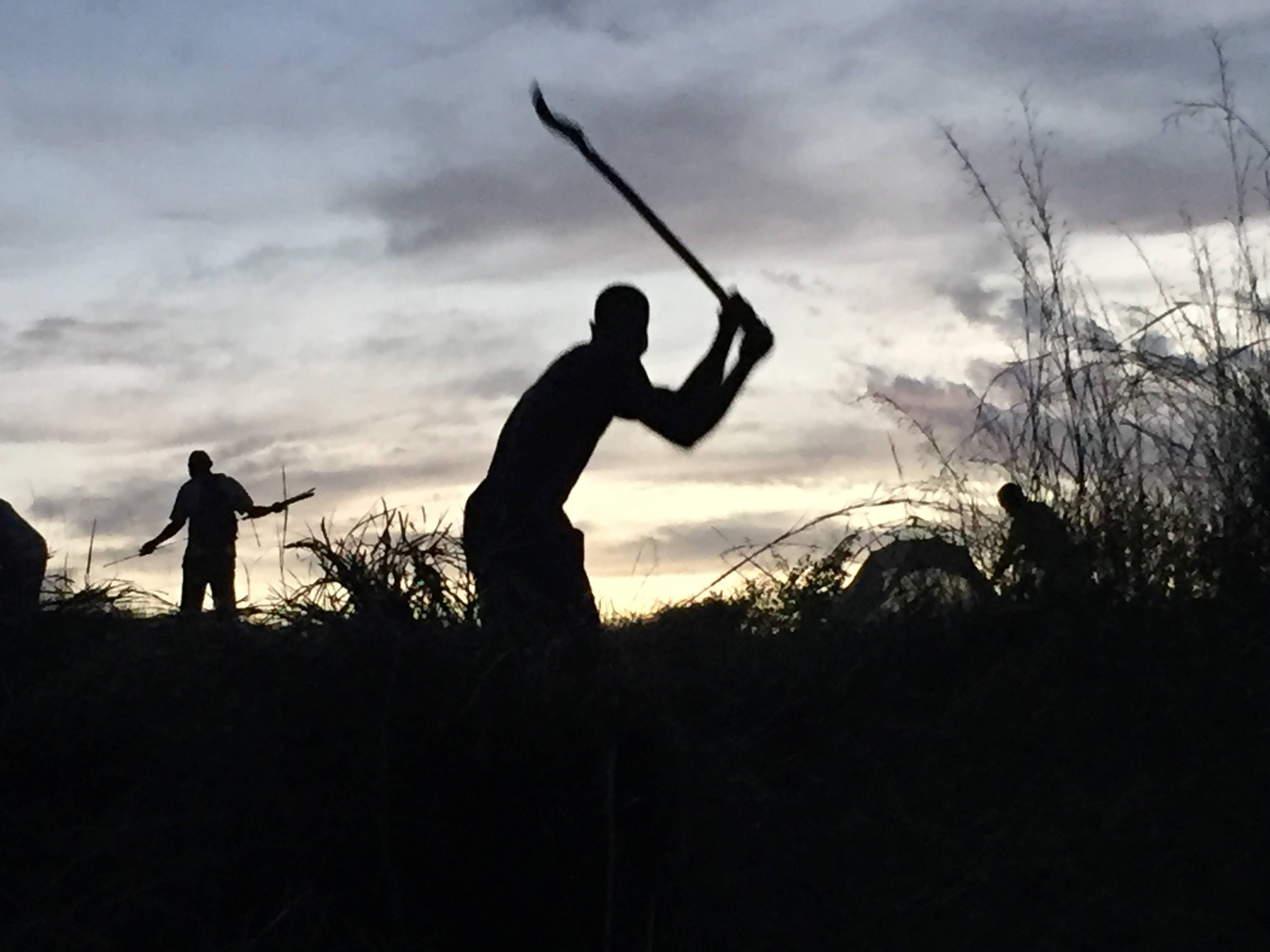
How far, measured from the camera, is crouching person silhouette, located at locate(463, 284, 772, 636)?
15.5 feet

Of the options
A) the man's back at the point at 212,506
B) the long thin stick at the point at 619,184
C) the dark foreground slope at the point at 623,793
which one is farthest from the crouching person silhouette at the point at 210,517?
the dark foreground slope at the point at 623,793

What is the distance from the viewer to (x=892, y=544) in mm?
5262

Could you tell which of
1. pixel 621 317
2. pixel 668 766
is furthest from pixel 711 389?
pixel 668 766

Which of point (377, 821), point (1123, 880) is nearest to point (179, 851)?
point (377, 821)

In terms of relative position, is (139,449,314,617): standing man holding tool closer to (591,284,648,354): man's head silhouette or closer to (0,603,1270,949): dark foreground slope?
(591,284,648,354): man's head silhouette

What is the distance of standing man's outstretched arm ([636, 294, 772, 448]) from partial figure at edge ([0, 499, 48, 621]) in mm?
1779

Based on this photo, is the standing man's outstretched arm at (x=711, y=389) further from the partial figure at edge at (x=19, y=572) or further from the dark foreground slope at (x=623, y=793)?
the partial figure at edge at (x=19, y=572)

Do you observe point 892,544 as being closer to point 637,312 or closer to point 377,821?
point 637,312

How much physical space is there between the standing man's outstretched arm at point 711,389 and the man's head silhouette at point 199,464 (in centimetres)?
648

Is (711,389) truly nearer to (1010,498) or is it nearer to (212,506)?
(1010,498)

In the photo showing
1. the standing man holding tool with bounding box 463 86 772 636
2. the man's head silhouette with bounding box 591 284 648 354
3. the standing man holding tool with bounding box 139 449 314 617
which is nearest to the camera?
the standing man holding tool with bounding box 463 86 772 636

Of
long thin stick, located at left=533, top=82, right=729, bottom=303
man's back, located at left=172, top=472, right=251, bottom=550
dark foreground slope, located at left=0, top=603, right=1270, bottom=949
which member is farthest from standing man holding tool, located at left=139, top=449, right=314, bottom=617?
dark foreground slope, located at left=0, top=603, right=1270, bottom=949

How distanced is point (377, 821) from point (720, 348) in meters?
Answer: 2.75

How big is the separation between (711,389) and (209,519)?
6.58m
